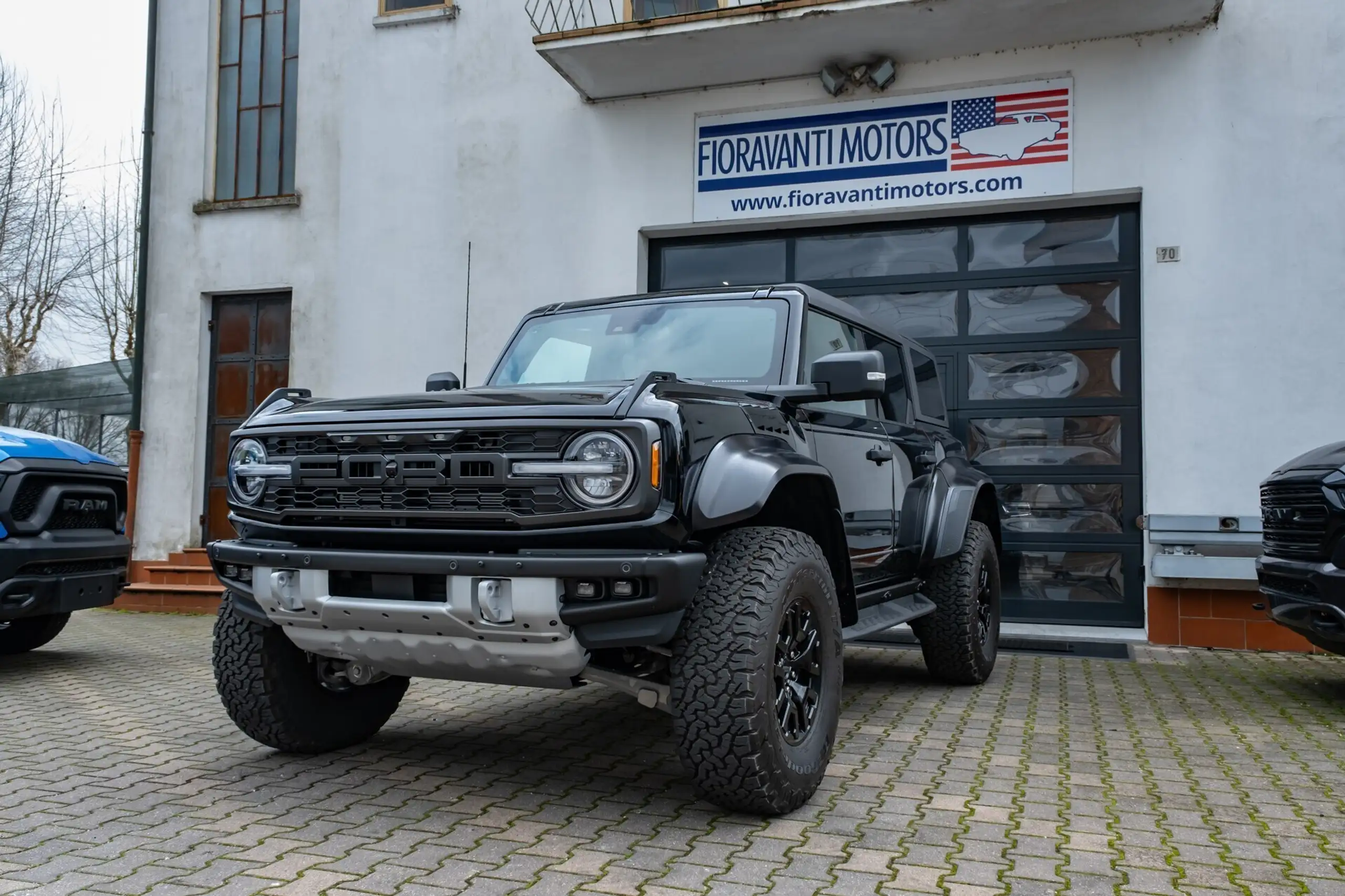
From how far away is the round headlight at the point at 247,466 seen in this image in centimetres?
362

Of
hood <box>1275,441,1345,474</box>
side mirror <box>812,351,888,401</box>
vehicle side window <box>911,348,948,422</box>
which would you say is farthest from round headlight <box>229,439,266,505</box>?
hood <box>1275,441,1345,474</box>

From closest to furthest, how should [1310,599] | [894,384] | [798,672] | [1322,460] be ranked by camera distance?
1. [798,672]
2. [1310,599]
3. [1322,460]
4. [894,384]

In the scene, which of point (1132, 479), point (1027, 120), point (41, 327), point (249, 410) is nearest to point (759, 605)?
point (1132, 479)

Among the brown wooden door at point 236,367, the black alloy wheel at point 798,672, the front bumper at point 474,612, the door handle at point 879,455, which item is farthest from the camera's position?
the brown wooden door at point 236,367

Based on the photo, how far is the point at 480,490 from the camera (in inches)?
127

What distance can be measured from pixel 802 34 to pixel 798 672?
6.16 m

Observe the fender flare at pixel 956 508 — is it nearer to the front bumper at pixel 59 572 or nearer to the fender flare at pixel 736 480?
the fender flare at pixel 736 480

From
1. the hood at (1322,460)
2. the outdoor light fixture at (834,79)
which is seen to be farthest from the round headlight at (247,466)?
the outdoor light fixture at (834,79)

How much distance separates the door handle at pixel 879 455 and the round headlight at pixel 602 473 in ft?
6.33

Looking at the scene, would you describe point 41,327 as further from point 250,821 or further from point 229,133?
point 250,821

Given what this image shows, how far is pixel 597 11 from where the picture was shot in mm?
9617

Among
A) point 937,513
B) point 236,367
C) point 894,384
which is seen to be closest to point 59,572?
point 894,384

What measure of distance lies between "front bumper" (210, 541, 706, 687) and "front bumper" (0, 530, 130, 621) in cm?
292

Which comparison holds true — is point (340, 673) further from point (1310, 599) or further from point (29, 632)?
point (1310, 599)
